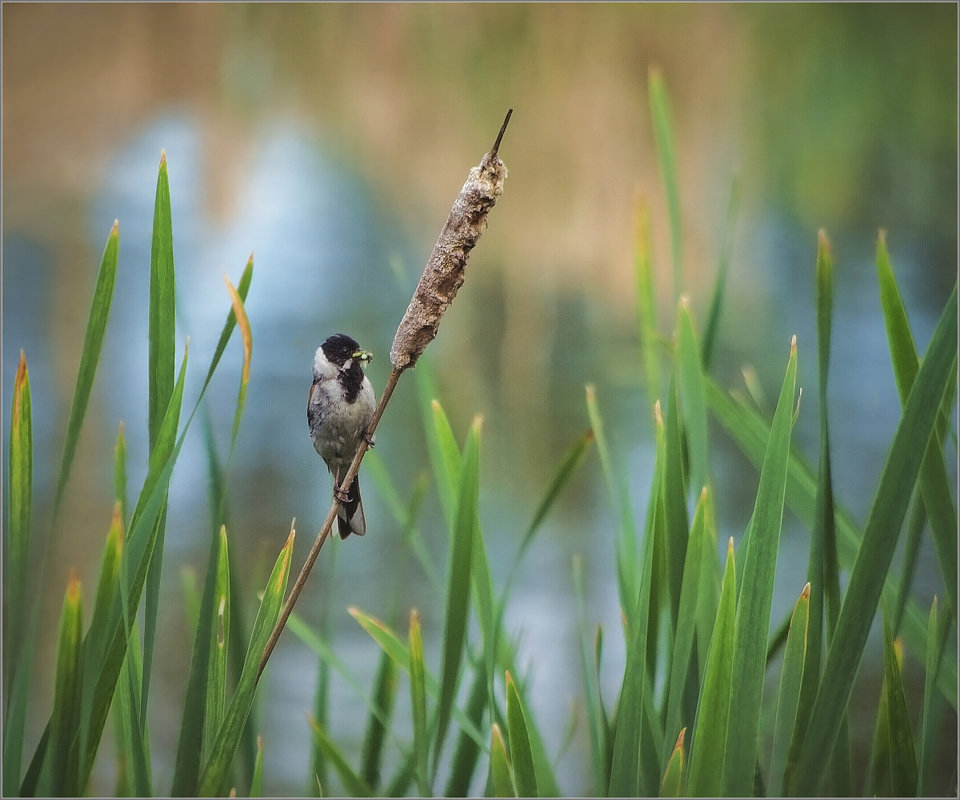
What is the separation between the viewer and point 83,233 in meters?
1.19

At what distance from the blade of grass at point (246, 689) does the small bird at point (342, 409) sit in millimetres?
206

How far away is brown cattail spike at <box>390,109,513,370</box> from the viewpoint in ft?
1.95

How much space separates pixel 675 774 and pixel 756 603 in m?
0.19

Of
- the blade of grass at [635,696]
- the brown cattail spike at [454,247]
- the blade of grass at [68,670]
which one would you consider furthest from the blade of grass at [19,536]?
the blade of grass at [635,696]

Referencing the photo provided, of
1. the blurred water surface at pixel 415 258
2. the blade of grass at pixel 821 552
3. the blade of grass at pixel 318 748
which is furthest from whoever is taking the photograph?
the blurred water surface at pixel 415 258

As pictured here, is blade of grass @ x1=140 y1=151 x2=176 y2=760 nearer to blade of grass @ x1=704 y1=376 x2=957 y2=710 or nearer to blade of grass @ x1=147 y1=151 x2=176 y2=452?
blade of grass @ x1=147 y1=151 x2=176 y2=452

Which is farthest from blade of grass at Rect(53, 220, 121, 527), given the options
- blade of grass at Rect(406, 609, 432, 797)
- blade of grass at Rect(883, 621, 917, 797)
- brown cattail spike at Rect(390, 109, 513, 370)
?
blade of grass at Rect(883, 621, 917, 797)

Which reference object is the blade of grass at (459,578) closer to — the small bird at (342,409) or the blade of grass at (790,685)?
the small bird at (342,409)

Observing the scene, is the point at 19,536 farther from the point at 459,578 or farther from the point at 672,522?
the point at 672,522

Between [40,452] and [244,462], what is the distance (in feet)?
1.12

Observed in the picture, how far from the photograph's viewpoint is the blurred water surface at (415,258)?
3.68ft

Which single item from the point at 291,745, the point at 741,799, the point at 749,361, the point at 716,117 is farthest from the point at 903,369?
the point at 291,745

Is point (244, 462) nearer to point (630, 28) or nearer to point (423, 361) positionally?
point (423, 361)

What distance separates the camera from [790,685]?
703mm
